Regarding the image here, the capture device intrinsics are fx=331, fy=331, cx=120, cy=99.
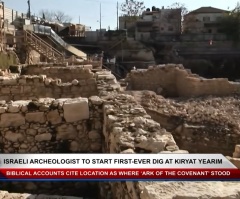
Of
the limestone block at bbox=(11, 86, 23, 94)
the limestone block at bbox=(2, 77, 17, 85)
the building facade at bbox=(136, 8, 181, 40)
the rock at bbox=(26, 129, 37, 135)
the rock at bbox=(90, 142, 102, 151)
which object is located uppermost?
the building facade at bbox=(136, 8, 181, 40)

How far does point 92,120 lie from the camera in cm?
542

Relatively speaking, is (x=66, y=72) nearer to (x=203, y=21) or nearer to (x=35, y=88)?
(x=35, y=88)

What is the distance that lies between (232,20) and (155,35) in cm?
1020

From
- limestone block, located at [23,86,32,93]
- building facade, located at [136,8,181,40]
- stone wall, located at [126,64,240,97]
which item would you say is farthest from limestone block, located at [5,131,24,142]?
building facade, located at [136,8,181,40]

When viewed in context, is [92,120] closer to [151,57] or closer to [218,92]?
[218,92]

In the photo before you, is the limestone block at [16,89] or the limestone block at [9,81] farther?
the limestone block at [16,89]

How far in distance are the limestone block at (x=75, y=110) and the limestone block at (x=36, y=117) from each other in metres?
0.35

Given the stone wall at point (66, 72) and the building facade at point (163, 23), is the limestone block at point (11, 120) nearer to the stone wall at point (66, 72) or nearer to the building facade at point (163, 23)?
the stone wall at point (66, 72)

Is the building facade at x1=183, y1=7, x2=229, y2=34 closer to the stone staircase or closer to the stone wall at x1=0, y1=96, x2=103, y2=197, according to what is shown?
the stone staircase

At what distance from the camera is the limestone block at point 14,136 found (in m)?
5.13

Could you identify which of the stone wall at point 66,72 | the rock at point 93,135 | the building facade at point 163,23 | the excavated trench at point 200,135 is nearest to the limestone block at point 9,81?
the stone wall at point 66,72

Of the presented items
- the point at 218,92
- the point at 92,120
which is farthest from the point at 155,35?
the point at 92,120

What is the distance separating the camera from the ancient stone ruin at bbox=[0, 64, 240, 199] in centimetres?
357

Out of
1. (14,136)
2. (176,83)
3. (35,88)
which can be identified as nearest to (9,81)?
(35,88)
